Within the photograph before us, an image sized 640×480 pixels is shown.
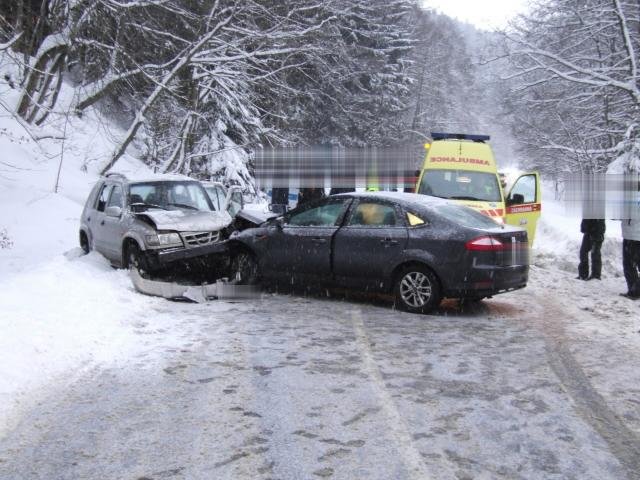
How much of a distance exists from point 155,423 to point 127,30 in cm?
1477

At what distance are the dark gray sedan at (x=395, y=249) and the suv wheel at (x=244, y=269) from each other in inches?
0.9

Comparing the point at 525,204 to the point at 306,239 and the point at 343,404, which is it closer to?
the point at 306,239

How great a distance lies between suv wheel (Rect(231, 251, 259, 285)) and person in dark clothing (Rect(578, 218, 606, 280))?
623cm

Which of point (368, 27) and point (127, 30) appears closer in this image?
point (127, 30)

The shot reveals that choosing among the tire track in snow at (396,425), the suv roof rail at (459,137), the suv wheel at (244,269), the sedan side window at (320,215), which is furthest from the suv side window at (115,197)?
the suv roof rail at (459,137)

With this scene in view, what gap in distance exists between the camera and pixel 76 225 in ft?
54.4

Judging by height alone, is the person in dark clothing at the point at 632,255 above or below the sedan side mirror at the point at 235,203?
below

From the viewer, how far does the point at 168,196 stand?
11148 mm

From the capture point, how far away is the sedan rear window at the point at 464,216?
8422 millimetres

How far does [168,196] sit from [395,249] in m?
4.53

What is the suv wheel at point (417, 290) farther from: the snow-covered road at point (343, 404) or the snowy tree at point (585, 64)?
the snowy tree at point (585, 64)

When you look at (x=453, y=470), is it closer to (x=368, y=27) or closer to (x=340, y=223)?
(x=340, y=223)

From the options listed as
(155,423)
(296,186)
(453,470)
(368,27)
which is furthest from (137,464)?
(368,27)

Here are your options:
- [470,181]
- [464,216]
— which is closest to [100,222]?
[464,216]
